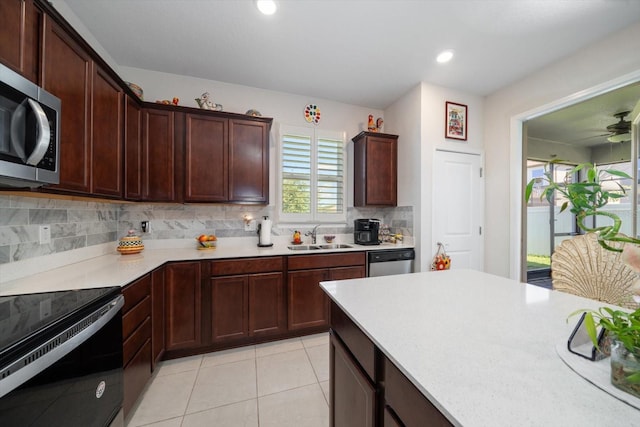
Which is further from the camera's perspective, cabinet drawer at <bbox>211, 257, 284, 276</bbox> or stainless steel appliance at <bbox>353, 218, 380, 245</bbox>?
stainless steel appliance at <bbox>353, 218, 380, 245</bbox>

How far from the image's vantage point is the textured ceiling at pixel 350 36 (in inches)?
70.3

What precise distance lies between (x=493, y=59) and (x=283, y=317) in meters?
3.36

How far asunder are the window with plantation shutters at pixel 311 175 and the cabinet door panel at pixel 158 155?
1186mm

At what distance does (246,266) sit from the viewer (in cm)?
228

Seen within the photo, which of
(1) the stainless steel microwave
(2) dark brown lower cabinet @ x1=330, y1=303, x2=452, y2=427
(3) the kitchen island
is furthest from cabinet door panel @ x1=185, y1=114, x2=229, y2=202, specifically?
(2) dark brown lower cabinet @ x1=330, y1=303, x2=452, y2=427

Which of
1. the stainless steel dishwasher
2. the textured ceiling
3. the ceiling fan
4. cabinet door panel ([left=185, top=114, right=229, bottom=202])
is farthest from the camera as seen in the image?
the ceiling fan

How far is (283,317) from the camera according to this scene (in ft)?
7.89

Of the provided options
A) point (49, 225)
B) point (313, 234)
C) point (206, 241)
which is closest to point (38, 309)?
point (49, 225)

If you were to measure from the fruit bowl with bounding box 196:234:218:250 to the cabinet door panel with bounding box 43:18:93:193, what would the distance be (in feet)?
3.61

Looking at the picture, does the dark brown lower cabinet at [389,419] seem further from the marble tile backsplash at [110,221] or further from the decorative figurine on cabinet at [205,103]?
the decorative figurine on cabinet at [205,103]

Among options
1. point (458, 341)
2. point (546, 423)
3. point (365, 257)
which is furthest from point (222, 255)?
point (546, 423)

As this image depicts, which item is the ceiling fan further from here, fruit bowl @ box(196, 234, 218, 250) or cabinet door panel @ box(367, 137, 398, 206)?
fruit bowl @ box(196, 234, 218, 250)

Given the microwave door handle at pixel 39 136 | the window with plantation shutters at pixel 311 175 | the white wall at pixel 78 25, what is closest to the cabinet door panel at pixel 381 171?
the window with plantation shutters at pixel 311 175

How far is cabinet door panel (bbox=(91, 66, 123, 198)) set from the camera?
1.65m
